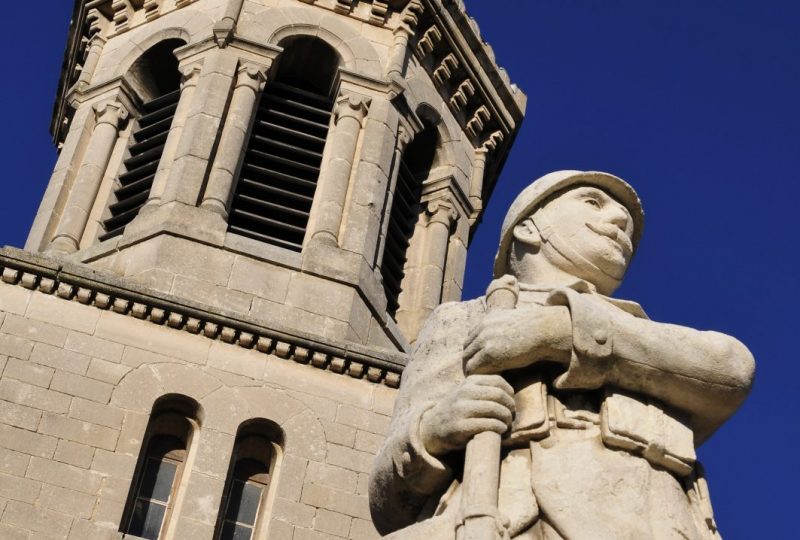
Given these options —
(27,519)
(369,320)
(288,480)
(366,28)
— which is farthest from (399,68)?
(27,519)

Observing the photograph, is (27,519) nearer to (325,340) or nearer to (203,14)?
(325,340)

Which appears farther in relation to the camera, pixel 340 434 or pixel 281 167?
pixel 281 167

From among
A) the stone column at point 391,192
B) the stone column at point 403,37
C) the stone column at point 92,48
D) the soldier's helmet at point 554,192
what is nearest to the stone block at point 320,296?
the stone column at point 391,192

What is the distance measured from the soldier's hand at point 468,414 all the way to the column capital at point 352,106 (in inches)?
614

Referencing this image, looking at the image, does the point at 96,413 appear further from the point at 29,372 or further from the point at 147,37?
the point at 147,37

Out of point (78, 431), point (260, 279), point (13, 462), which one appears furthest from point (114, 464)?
point (260, 279)

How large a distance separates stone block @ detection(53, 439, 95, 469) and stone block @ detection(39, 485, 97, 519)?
35 centimetres

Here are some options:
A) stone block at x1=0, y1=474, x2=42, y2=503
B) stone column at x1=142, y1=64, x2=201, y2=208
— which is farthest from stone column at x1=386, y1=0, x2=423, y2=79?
stone block at x1=0, y1=474, x2=42, y2=503

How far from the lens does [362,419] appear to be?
17391 millimetres

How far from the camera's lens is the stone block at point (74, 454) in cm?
1608

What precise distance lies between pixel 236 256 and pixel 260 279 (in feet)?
1.35

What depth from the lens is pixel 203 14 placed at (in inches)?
905

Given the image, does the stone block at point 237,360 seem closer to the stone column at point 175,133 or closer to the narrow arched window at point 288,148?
the narrow arched window at point 288,148

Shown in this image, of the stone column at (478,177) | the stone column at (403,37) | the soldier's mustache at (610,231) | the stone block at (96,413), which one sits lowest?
the soldier's mustache at (610,231)
